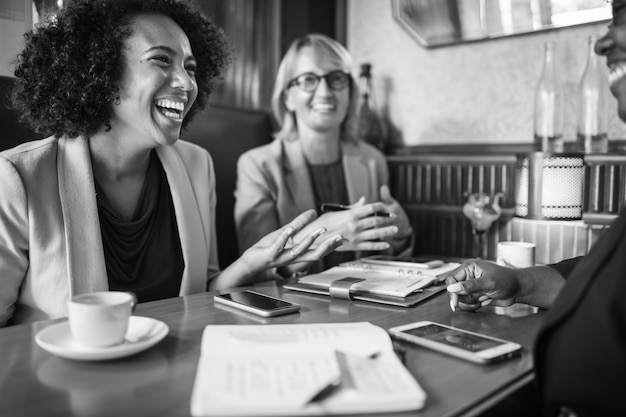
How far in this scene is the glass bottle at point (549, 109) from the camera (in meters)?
2.24

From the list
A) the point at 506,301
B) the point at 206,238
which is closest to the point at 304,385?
the point at 506,301

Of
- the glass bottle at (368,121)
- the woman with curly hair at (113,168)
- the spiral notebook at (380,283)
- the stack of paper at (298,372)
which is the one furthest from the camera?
the glass bottle at (368,121)

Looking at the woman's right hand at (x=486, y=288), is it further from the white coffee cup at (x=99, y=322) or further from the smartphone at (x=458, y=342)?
the white coffee cup at (x=99, y=322)

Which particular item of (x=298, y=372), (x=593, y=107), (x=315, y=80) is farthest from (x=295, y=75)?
(x=298, y=372)

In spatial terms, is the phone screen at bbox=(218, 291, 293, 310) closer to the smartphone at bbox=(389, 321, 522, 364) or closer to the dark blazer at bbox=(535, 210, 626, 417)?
the smartphone at bbox=(389, 321, 522, 364)

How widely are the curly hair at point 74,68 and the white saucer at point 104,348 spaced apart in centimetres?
76

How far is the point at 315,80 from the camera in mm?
2297

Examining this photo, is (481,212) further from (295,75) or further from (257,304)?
(257,304)

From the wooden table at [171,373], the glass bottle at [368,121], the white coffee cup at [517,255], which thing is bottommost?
the wooden table at [171,373]

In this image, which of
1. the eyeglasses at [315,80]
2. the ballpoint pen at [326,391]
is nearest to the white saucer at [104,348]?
the ballpoint pen at [326,391]

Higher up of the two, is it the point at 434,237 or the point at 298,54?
the point at 298,54

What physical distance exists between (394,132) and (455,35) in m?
0.54

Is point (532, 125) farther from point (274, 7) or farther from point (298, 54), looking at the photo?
point (274, 7)

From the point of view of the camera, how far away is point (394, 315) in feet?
3.68
